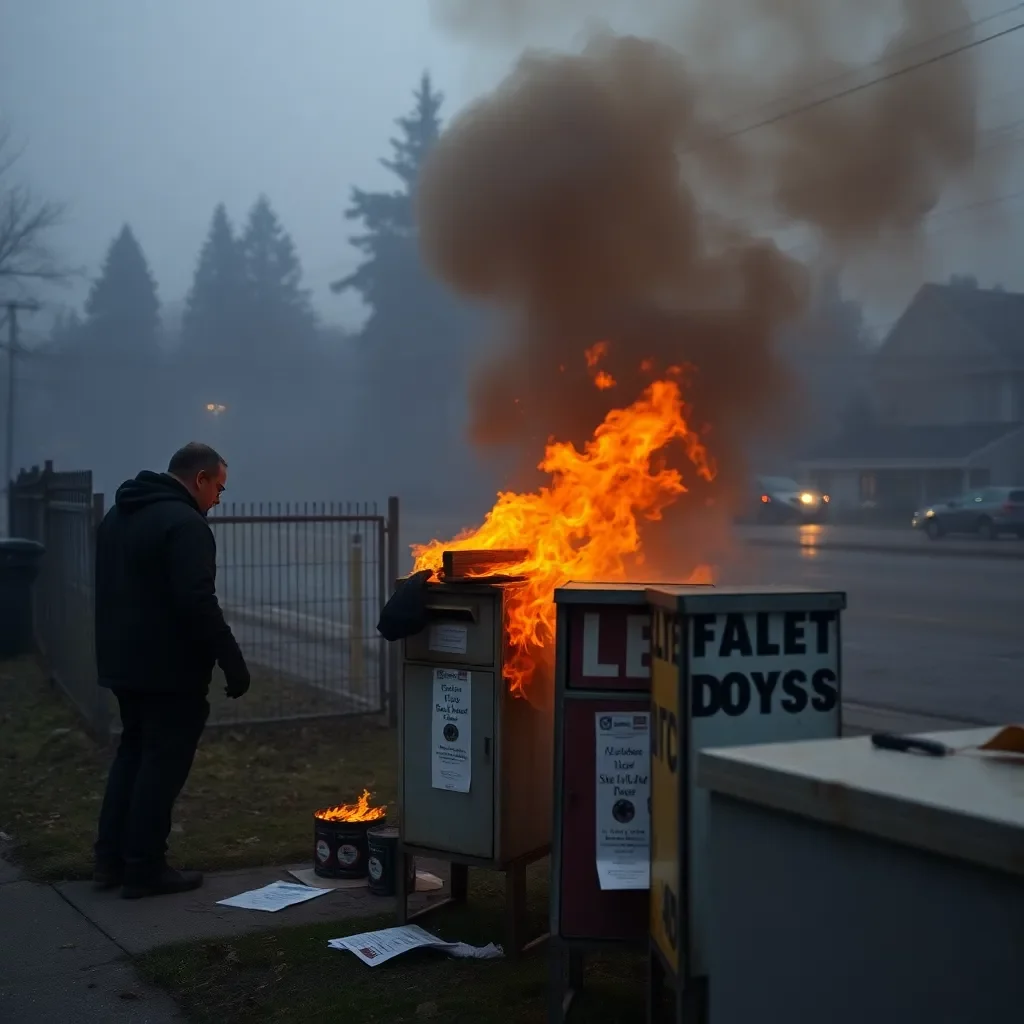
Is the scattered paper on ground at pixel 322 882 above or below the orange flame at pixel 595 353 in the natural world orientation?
below

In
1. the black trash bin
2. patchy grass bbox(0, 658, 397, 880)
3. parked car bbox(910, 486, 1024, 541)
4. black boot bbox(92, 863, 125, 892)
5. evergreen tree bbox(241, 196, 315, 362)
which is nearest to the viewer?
black boot bbox(92, 863, 125, 892)

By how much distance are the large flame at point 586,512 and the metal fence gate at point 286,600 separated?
2.80 meters

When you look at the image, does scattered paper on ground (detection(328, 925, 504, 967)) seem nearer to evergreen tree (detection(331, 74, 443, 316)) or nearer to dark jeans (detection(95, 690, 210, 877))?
dark jeans (detection(95, 690, 210, 877))

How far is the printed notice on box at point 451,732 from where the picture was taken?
14.8ft

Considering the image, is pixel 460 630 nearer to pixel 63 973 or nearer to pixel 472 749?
pixel 472 749

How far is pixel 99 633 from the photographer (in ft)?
17.4

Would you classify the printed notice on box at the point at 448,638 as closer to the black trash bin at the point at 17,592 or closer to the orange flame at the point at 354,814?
the orange flame at the point at 354,814

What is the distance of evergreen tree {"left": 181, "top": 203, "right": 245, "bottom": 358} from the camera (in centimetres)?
8031

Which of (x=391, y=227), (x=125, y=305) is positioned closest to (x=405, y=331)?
(x=391, y=227)

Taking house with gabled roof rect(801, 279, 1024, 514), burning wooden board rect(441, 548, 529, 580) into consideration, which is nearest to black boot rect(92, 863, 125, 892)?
burning wooden board rect(441, 548, 529, 580)

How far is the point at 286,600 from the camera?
29.7 ft

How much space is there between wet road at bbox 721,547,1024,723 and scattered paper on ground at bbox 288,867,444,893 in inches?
132

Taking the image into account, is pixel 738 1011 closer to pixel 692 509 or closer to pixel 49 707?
pixel 49 707

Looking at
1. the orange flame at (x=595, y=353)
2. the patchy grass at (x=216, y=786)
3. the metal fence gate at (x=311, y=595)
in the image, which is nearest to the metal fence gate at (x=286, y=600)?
the metal fence gate at (x=311, y=595)
